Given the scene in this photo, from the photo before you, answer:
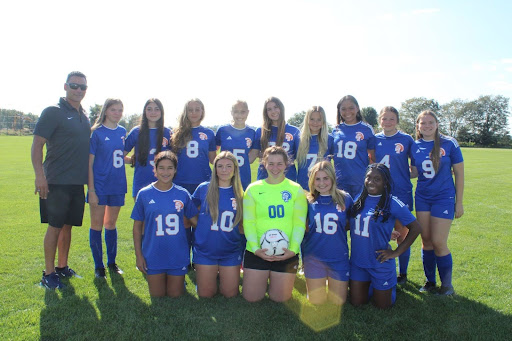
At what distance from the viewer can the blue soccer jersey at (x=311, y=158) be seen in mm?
4664

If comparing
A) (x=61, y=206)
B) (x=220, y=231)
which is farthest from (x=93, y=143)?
(x=220, y=231)

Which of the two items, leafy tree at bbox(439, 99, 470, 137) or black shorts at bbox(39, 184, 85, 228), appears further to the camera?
leafy tree at bbox(439, 99, 470, 137)

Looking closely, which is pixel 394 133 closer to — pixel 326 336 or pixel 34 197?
pixel 326 336

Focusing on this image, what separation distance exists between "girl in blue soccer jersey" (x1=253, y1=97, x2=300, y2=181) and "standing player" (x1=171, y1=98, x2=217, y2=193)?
779mm

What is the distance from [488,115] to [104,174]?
94.1 m

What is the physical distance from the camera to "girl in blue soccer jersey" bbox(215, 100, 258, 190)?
A: 16.3 feet

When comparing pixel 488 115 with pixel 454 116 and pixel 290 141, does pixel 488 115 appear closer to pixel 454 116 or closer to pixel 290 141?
pixel 454 116

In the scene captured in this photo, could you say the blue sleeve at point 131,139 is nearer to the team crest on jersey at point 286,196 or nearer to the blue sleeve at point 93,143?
the blue sleeve at point 93,143

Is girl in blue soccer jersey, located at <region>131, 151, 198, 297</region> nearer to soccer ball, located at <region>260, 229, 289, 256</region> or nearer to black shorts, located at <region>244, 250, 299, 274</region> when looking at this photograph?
black shorts, located at <region>244, 250, 299, 274</region>

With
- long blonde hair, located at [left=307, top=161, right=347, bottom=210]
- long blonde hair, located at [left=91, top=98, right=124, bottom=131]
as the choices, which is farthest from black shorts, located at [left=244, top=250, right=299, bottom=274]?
long blonde hair, located at [left=91, top=98, right=124, bottom=131]

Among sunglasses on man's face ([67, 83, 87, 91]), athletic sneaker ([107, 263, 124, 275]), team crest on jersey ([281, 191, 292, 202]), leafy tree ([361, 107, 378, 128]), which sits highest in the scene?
leafy tree ([361, 107, 378, 128])

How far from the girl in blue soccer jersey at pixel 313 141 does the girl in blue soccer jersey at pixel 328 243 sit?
71 centimetres

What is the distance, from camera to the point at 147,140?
469 cm

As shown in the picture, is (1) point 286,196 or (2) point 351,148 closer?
(1) point 286,196
